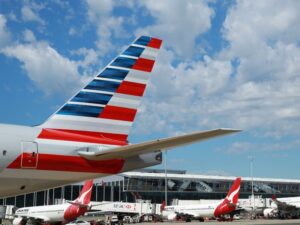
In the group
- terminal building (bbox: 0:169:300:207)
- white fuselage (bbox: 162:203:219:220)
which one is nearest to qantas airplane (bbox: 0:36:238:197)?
white fuselage (bbox: 162:203:219:220)

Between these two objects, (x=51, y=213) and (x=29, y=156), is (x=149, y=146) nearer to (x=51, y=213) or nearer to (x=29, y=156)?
(x=29, y=156)

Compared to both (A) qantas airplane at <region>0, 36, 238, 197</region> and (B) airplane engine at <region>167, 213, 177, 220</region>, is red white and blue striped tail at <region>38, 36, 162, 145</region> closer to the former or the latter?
(A) qantas airplane at <region>0, 36, 238, 197</region>

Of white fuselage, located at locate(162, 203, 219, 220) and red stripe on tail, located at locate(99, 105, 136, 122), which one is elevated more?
red stripe on tail, located at locate(99, 105, 136, 122)

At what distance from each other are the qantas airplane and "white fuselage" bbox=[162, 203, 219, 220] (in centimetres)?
5181

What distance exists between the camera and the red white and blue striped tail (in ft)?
42.0

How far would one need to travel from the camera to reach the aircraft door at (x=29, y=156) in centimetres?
1066

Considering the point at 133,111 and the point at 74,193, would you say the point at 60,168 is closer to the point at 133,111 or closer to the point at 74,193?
the point at 133,111

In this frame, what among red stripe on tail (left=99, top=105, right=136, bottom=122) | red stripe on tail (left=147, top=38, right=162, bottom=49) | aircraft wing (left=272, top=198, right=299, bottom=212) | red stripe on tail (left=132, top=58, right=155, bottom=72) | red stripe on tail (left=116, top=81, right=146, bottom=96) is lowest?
aircraft wing (left=272, top=198, right=299, bottom=212)

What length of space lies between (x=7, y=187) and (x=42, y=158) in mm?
→ 1134

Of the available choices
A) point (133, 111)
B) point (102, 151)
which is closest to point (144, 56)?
point (133, 111)

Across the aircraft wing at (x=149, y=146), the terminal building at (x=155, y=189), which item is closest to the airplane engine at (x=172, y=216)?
the terminal building at (x=155, y=189)

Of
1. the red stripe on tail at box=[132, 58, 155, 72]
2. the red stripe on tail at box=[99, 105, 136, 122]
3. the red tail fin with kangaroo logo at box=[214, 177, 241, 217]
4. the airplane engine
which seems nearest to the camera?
the red stripe on tail at box=[99, 105, 136, 122]

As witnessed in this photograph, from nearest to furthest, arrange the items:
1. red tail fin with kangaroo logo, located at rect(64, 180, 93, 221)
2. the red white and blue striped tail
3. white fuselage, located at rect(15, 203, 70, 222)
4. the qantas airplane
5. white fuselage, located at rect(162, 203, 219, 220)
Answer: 1. the qantas airplane
2. the red white and blue striped tail
3. red tail fin with kangaroo logo, located at rect(64, 180, 93, 221)
4. white fuselage, located at rect(15, 203, 70, 222)
5. white fuselage, located at rect(162, 203, 219, 220)

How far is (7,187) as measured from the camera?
36.1ft
